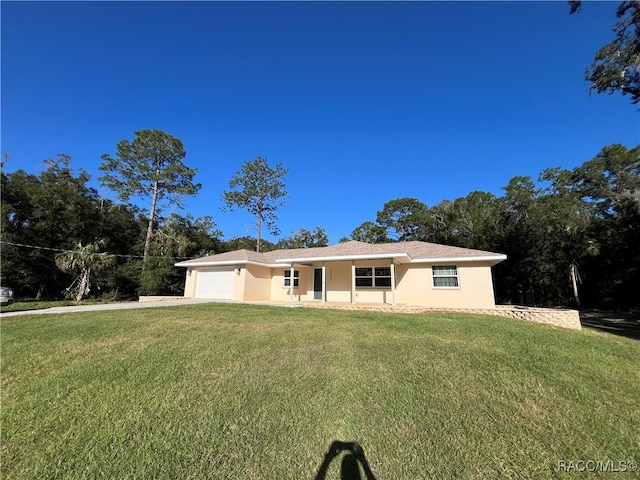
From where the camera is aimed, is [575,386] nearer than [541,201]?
Yes

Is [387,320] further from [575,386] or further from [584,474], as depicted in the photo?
[584,474]

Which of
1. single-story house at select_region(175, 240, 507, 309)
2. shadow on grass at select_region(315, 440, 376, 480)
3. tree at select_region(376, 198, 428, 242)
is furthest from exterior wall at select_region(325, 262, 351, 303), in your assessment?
tree at select_region(376, 198, 428, 242)

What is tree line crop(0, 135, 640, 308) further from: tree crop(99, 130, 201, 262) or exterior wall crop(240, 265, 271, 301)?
exterior wall crop(240, 265, 271, 301)

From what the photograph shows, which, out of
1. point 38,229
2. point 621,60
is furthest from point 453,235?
point 38,229

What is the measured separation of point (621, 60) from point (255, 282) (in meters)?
19.0

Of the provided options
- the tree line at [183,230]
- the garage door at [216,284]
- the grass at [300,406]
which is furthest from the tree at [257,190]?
the grass at [300,406]

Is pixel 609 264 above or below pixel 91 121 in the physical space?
below

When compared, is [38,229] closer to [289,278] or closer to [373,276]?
[289,278]

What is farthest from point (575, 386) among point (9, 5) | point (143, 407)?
point (9, 5)

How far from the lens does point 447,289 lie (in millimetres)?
13547

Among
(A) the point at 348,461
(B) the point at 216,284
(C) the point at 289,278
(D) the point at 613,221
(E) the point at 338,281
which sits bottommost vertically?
(A) the point at 348,461

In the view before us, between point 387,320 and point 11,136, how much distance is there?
59.8ft

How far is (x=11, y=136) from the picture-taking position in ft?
41.4

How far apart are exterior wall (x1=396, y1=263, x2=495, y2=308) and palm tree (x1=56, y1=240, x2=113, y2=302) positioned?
63.9 feet
